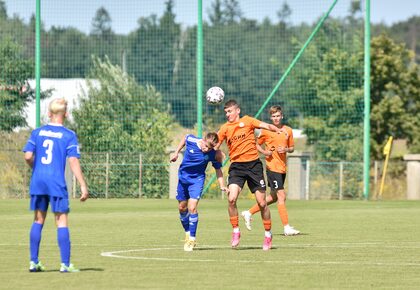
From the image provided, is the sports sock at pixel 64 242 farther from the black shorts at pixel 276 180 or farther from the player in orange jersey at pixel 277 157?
the black shorts at pixel 276 180

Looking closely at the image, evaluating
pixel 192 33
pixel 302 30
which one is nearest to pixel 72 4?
pixel 192 33

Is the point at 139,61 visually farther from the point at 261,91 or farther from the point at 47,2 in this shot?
the point at 47,2

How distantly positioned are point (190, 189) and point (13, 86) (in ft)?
85.5

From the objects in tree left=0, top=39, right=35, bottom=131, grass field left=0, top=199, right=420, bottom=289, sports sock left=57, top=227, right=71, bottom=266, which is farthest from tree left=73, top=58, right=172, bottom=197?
sports sock left=57, top=227, right=71, bottom=266

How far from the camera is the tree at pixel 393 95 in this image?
53.5 m

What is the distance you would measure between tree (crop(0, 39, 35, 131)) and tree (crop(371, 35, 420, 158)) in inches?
625

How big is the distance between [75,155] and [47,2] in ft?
93.7

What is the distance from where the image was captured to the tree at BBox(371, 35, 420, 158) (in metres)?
53.5

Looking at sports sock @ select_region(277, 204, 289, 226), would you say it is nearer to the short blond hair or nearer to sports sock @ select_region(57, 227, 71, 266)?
sports sock @ select_region(57, 227, 71, 266)

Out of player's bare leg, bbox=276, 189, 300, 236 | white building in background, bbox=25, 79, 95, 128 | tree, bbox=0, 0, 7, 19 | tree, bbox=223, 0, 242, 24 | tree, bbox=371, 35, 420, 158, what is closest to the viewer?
player's bare leg, bbox=276, 189, 300, 236

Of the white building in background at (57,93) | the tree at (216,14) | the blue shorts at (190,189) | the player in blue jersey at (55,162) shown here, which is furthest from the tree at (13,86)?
the tree at (216,14)

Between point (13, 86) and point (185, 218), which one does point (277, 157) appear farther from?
point (13, 86)

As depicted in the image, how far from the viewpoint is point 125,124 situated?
43438mm

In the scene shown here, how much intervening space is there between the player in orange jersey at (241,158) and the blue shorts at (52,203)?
473cm
